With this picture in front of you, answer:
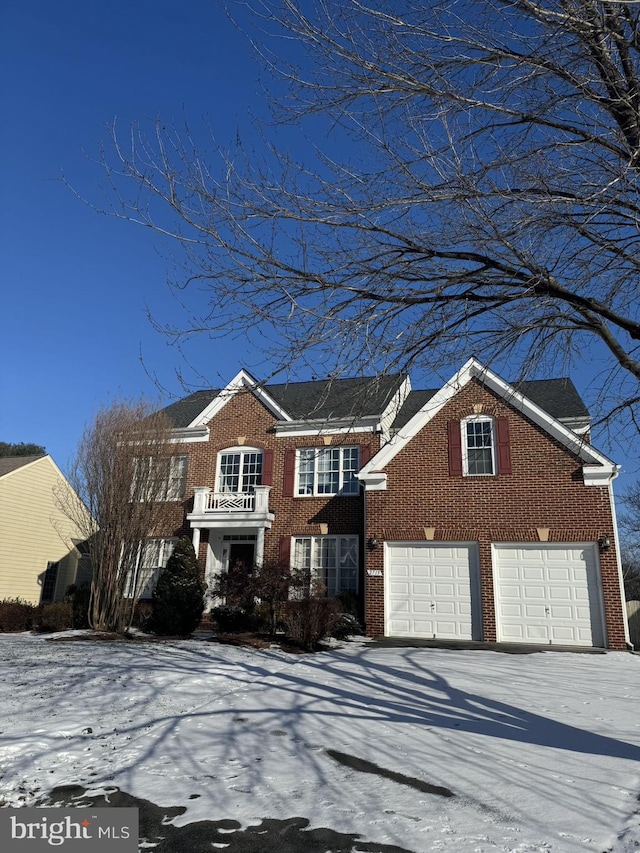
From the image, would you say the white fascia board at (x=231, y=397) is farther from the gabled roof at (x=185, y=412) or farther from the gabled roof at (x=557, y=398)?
the gabled roof at (x=557, y=398)

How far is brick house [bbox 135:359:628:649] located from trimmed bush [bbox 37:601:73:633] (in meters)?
2.79

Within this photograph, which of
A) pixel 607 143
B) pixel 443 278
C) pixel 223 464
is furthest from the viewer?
pixel 223 464

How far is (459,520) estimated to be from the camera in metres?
16.2

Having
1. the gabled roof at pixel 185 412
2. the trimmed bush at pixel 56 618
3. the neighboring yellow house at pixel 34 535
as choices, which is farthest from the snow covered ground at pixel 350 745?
the neighboring yellow house at pixel 34 535

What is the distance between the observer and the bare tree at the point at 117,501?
52.9 ft

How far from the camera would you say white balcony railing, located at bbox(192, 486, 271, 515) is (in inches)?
784

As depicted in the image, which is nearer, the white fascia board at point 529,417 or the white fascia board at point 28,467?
the white fascia board at point 529,417

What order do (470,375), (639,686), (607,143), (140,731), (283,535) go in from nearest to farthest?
(607,143)
(140,731)
(639,686)
(470,375)
(283,535)

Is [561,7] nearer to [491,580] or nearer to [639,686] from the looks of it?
[639,686]

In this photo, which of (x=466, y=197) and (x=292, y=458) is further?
(x=292, y=458)

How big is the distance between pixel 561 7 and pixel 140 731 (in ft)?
26.5

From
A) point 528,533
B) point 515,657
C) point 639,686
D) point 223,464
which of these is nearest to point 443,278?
point 639,686

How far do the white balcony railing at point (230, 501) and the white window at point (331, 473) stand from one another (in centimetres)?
123

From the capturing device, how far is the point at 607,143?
5691 millimetres
